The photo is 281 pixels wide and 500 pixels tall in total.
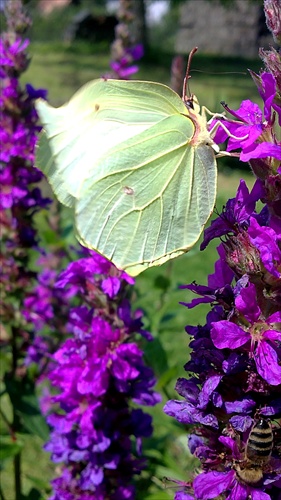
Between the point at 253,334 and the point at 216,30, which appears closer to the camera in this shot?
the point at 253,334

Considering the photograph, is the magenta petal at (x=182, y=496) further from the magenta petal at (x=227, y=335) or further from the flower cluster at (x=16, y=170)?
the flower cluster at (x=16, y=170)

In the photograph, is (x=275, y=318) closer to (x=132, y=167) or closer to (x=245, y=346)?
(x=245, y=346)

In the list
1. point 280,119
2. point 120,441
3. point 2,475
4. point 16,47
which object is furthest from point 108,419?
point 2,475

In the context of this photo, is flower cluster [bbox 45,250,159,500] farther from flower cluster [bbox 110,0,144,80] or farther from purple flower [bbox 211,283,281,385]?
flower cluster [bbox 110,0,144,80]

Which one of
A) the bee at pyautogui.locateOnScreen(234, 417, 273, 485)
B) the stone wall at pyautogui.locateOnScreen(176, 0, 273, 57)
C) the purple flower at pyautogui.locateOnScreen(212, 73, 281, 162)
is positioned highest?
the purple flower at pyautogui.locateOnScreen(212, 73, 281, 162)

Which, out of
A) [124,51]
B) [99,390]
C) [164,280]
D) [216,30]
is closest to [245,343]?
[99,390]

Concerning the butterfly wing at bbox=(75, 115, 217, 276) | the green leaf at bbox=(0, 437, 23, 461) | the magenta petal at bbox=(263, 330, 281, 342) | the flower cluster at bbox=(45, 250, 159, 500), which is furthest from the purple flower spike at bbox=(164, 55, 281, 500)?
the green leaf at bbox=(0, 437, 23, 461)

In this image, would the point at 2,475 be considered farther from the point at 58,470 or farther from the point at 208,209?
the point at 208,209
